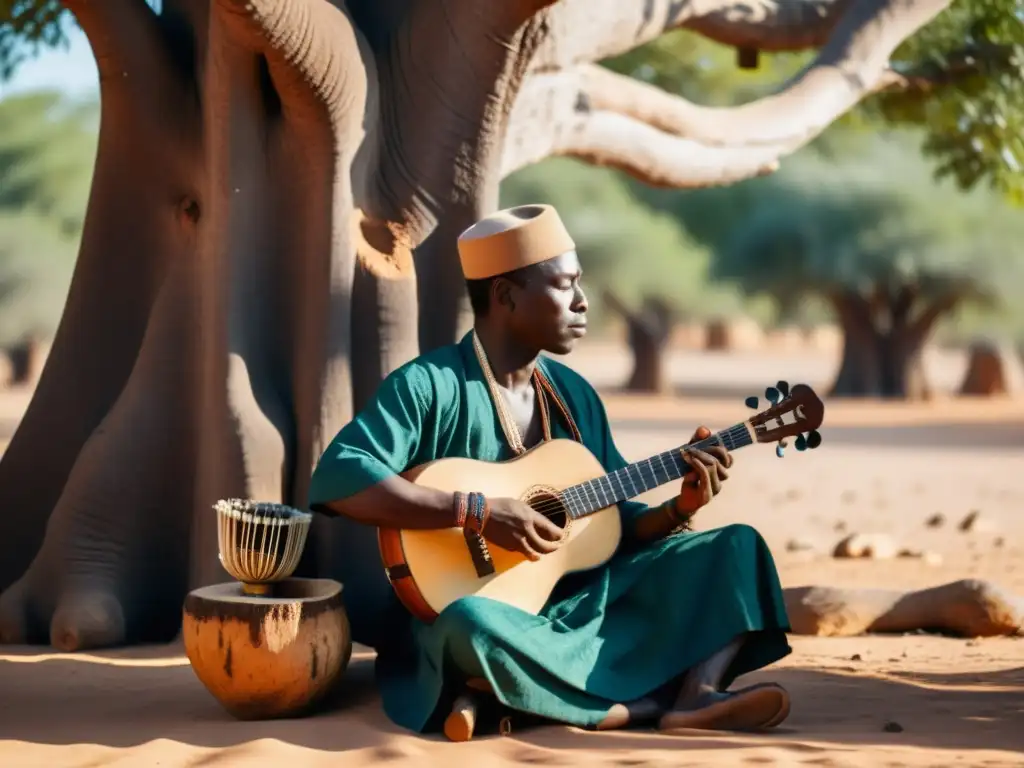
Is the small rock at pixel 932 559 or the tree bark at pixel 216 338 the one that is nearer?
the tree bark at pixel 216 338

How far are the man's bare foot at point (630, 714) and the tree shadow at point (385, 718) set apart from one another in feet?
0.14

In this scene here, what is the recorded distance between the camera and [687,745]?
14.1 feet

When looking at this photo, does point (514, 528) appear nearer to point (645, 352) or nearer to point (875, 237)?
point (875, 237)

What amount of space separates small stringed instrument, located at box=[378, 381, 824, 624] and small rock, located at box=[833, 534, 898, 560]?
15.8 feet

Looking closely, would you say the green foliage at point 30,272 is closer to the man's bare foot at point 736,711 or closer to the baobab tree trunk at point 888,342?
the baobab tree trunk at point 888,342

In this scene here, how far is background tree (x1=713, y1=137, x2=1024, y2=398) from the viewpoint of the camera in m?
32.1

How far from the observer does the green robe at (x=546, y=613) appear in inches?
174

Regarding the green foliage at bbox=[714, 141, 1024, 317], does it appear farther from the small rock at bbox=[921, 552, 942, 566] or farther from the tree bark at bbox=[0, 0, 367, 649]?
the tree bark at bbox=[0, 0, 367, 649]

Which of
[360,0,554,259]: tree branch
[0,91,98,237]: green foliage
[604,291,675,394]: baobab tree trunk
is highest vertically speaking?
[0,91,98,237]: green foliage

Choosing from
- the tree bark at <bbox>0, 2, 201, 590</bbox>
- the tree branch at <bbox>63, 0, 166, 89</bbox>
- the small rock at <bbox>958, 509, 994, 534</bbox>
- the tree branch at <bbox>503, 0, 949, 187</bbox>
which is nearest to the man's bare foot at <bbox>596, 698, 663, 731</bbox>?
the tree bark at <bbox>0, 2, 201, 590</bbox>

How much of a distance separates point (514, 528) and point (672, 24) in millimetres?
4066

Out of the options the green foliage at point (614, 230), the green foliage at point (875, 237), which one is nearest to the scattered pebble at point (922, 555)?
the green foliage at point (875, 237)

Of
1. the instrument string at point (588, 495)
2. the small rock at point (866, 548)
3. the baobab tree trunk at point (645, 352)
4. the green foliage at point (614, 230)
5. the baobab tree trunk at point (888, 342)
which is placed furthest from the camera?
the baobab tree trunk at point (645, 352)

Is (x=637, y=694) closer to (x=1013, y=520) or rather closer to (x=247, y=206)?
(x=247, y=206)
